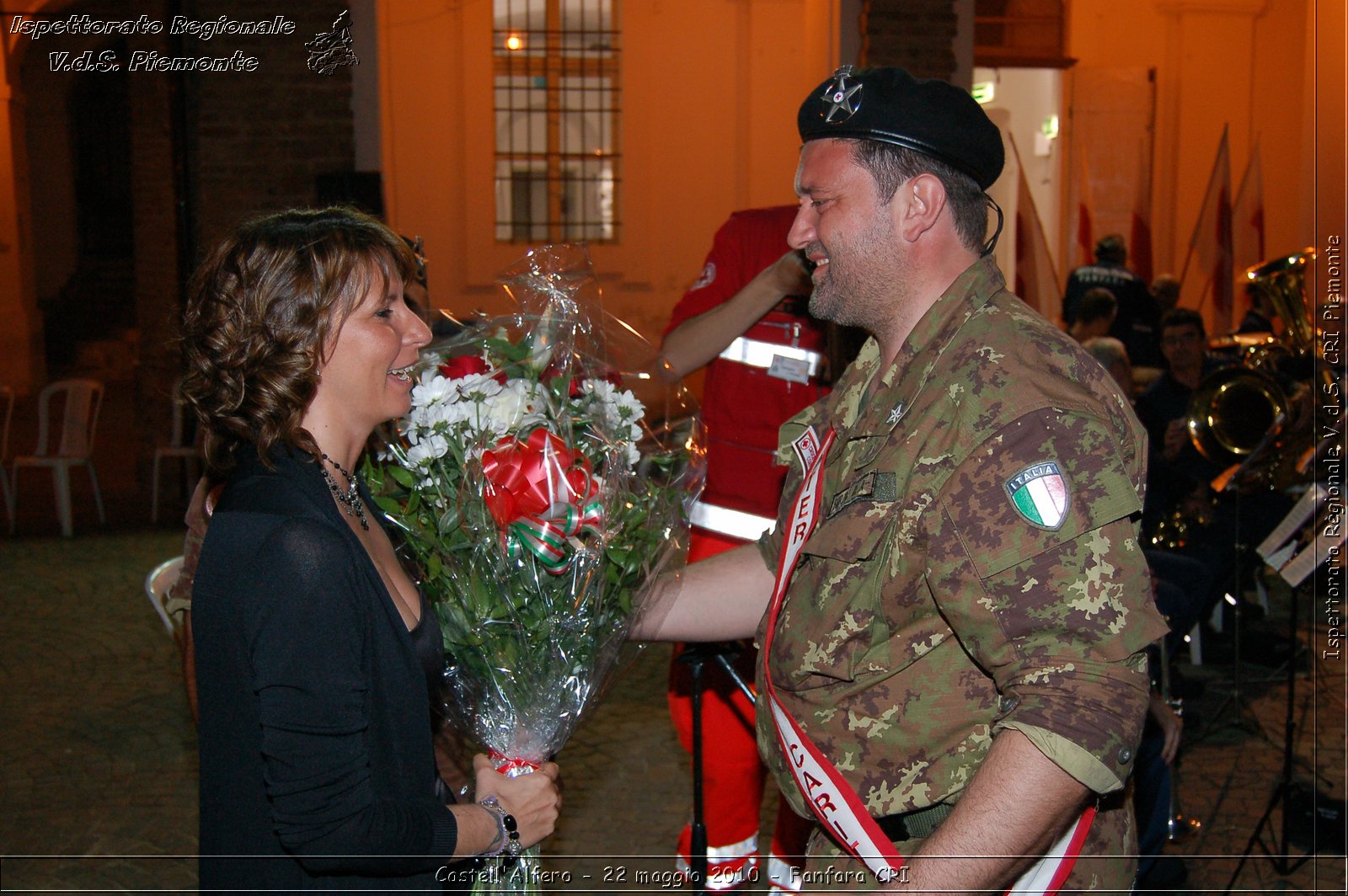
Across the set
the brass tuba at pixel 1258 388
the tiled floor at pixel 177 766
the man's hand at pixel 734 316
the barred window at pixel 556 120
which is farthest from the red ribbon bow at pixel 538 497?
the barred window at pixel 556 120

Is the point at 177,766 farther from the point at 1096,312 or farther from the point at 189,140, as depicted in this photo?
the point at 1096,312

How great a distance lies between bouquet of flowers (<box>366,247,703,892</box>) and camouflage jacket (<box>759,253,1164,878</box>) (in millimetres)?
342

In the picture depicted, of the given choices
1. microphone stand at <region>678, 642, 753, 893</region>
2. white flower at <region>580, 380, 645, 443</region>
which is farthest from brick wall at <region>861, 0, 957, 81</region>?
white flower at <region>580, 380, 645, 443</region>

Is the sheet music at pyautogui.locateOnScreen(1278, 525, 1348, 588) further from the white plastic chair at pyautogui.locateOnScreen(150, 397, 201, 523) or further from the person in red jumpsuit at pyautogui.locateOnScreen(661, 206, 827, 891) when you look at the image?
the white plastic chair at pyautogui.locateOnScreen(150, 397, 201, 523)

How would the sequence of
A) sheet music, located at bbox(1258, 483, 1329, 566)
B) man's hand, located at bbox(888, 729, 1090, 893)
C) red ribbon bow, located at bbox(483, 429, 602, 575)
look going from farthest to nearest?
sheet music, located at bbox(1258, 483, 1329, 566), red ribbon bow, located at bbox(483, 429, 602, 575), man's hand, located at bbox(888, 729, 1090, 893)

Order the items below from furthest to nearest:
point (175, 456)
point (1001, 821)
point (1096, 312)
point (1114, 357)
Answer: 1. point (175, 456)
2. point (1096, 312)
3. point (1114, 357)
4. point (1001, 821)

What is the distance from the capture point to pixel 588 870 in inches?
167

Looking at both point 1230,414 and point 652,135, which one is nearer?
point 1230,414

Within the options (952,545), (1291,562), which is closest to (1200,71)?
(1291,562)

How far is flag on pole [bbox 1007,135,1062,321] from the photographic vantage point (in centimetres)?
902

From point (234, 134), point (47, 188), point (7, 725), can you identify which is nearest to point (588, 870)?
point (7, 725)

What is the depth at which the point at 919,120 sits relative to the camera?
196 cm

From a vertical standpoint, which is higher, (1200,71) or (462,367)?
(1200,71)

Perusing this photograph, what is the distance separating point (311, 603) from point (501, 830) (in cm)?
60
